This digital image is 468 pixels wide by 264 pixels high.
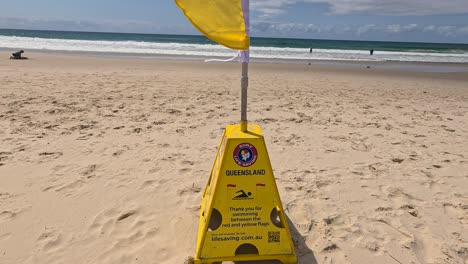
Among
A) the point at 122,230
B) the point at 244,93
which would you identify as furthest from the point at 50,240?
the point at 244,93

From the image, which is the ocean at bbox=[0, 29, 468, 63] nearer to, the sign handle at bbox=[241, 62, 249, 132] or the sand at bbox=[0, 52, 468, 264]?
the sand at bbox=[0, 52, 468, 264]

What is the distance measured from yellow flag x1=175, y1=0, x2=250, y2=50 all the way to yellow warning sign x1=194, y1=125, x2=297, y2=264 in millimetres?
641

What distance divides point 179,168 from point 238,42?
250 centimetres

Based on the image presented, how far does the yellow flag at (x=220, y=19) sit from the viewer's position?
2.07m

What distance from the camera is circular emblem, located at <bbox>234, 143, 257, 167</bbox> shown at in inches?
93.5

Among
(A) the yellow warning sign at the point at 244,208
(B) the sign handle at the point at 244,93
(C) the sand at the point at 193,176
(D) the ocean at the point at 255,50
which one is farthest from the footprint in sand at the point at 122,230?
(D) the ocean at the point at 255,50

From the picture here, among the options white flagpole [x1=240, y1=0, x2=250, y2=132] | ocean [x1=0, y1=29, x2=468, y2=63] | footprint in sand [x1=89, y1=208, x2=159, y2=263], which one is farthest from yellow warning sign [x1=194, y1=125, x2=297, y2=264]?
ocean [x1=0, y1=29, x2=468, y2=63]

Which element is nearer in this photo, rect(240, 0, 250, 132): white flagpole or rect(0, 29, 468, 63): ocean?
rect(240, 0, 250, 132): white flagpole

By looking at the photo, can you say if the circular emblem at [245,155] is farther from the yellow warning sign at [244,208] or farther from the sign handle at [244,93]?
the sign handle at [244,93]

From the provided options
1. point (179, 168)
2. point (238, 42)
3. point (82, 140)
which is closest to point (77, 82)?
point (82, 140)

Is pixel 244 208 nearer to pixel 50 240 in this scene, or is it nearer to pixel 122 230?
pixel 122 230

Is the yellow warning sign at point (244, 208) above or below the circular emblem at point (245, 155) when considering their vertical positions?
below

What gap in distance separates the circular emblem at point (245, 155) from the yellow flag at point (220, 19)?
25.5 inches

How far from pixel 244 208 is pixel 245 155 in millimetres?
398
